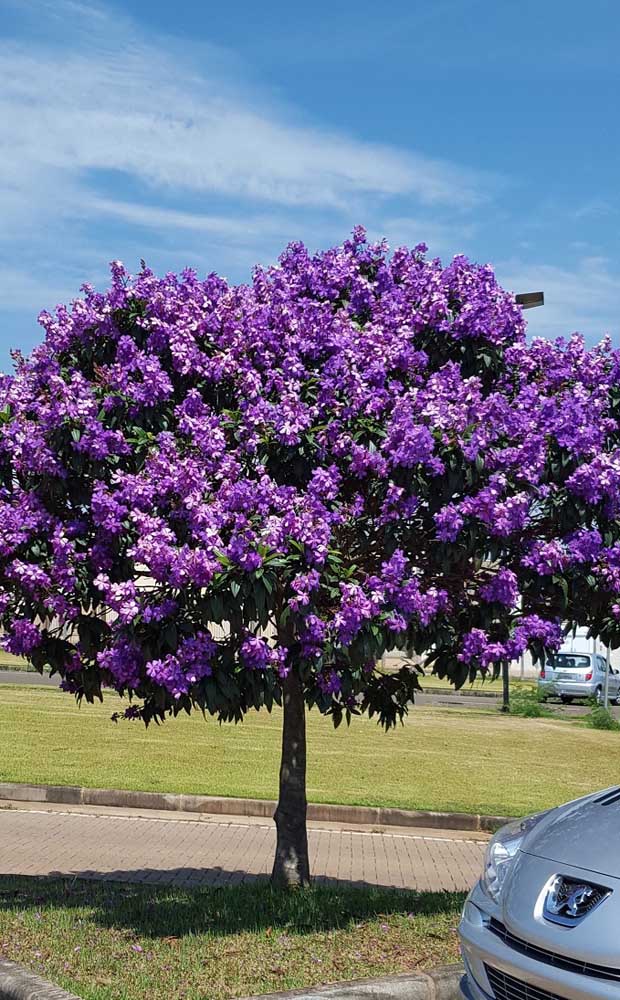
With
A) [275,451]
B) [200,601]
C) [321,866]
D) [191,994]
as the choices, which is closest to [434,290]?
[275,451]

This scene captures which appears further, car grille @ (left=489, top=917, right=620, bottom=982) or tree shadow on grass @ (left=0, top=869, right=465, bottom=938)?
tree shadow on grass @ (left=0, top=869, right=465, bottom=938)

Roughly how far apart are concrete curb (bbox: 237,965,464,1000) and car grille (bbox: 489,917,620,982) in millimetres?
969

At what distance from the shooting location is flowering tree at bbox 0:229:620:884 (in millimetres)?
6273

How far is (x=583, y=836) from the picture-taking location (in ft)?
14.7

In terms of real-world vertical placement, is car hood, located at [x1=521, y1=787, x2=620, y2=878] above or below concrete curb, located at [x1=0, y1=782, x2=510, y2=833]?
above

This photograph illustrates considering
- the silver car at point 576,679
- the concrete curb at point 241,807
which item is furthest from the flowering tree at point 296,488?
the silver car at point 576,679

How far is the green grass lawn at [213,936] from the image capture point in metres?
5.76

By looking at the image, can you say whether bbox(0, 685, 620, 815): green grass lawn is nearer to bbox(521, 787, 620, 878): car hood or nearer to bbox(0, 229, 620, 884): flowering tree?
bbox(0, 229, 620, 884): flowering tree

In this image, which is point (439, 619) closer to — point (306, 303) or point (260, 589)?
point (260, 589)

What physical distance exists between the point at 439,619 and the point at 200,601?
4.48ft

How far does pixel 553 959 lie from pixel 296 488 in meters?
3.17

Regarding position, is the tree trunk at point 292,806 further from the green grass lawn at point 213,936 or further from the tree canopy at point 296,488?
the tree canopy at point 296,488

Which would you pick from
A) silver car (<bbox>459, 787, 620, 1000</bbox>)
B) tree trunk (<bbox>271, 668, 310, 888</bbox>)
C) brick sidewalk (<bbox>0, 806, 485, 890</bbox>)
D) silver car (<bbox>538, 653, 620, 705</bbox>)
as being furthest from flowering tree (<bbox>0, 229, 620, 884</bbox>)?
silver car (<bbox>538, 653, 620, 705</bbox>)

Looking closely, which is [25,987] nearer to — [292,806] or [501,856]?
[501,856]
